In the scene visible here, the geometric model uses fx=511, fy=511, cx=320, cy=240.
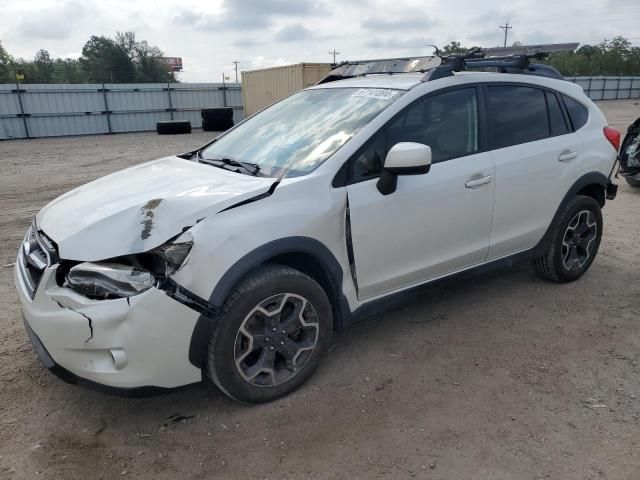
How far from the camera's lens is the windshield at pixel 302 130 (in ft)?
10.3

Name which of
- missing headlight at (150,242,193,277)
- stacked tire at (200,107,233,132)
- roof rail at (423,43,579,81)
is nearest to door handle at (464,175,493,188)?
roof rail at (423,43,579,81)

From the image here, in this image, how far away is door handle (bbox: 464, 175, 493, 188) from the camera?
346 centimetres

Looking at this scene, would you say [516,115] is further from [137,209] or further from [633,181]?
[633,181]

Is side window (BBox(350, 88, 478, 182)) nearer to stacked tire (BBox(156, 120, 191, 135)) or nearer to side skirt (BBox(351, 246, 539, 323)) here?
side skirt (BBox(351, 246, 539, 323))

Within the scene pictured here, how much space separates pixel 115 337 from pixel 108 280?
271mm

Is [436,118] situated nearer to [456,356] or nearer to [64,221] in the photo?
[456,356]

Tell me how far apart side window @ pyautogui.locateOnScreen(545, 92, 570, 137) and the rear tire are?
59 cm

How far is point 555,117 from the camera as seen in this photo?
4.12 meters

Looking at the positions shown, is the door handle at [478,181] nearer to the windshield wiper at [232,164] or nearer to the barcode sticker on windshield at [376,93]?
the barcode sticker on windshield at [376,93]

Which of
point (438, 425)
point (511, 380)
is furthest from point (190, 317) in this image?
point (511, 380)

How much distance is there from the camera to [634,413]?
2.83 metres

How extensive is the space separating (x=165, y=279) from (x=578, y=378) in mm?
2530

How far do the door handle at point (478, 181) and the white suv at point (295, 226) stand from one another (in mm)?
16

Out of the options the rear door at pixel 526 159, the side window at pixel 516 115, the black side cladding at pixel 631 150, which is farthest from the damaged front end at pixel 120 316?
the black side cladding at pixel 631 150
